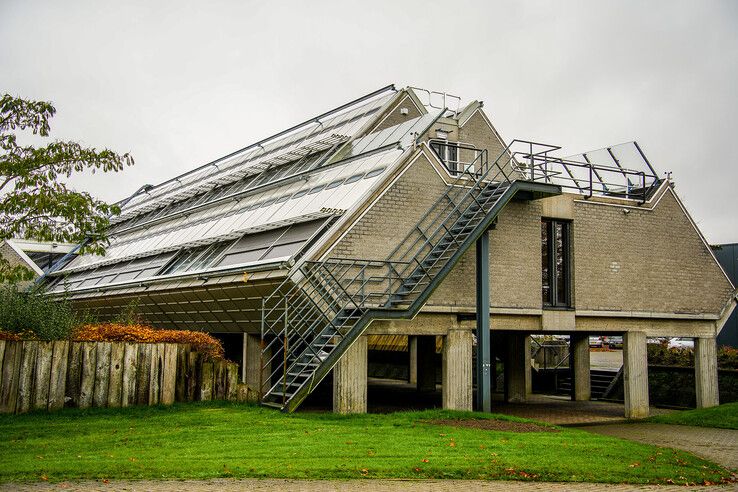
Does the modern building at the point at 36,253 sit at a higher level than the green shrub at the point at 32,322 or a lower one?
higher

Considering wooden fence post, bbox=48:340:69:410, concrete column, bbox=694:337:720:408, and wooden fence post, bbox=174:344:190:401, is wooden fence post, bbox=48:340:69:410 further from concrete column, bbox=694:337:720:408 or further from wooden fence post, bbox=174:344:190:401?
concrete column, bbox=694:337:720:408

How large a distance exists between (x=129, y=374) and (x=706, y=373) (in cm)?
1844

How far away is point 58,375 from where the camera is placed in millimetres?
15898

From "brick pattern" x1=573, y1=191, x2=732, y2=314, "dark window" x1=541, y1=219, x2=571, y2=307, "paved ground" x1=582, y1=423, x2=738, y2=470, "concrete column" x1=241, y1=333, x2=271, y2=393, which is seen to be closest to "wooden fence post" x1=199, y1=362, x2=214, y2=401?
"concrete column" x1=241, y1=333, x2=271, y2=393

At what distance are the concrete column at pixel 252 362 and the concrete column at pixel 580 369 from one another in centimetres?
1337

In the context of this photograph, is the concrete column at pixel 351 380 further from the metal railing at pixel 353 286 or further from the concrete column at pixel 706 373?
the concrete column at pixel 706 373

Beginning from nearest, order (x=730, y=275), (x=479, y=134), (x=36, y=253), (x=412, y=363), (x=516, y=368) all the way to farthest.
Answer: (x=516, y=368) < (x=730, y=275) < (x=479, y=134) < (x=412, y=363) < (x=36, y=253)

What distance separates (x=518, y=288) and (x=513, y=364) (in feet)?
24.8

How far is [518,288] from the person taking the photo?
22.3 m

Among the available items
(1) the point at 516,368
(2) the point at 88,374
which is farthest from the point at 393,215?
(1) the point at 516,368

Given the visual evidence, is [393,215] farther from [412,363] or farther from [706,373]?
A: [412,363]

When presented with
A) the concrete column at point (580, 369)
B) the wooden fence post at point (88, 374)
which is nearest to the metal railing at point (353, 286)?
the wooden fence post at point (88, 374)

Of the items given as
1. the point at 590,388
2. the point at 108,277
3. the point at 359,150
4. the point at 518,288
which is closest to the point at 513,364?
the point at 590,388

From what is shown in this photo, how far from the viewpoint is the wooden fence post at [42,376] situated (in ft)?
51.3
